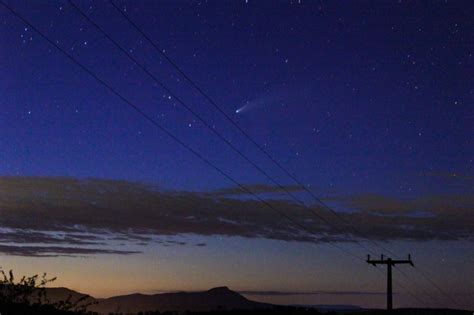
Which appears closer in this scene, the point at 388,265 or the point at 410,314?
the point at 410,314

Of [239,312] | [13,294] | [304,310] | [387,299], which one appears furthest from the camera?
[387,299]

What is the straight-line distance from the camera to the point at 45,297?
52.1 feet

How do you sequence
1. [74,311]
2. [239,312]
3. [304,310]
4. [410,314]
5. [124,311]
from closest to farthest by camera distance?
[74,311]
[124,311]
[239,312]
[304,310]
[410,314]

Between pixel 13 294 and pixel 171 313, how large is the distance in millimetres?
8810

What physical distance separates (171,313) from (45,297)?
8.03 metres

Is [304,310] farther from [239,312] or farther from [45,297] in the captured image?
[45,297]

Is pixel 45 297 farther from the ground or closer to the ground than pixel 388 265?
closer to the ground

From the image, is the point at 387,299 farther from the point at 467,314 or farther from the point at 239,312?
the point at 239,312

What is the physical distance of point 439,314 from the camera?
44.9m

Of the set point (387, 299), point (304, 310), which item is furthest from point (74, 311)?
point (387, 299)

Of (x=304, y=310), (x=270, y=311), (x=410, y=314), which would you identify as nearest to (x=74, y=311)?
(x=270, y=311)

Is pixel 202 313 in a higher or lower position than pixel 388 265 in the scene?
lower

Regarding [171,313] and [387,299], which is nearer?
[171,313]

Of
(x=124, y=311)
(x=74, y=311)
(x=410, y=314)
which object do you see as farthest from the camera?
(x=410, y=314)
